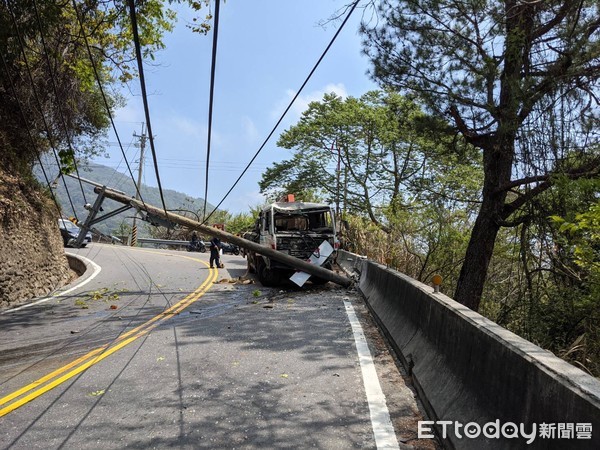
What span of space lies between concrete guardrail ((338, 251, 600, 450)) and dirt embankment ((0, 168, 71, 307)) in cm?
947

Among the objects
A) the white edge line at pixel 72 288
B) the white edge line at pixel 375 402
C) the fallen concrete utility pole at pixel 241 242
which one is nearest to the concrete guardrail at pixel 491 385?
the white edge line at pixel 375 402

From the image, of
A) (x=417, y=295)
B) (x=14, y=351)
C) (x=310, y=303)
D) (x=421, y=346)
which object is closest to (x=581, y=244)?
(x=417, y=295)

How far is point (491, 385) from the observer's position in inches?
134

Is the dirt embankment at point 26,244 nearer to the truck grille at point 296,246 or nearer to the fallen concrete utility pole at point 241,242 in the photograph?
the fallen concrete utility pole at point 241,242

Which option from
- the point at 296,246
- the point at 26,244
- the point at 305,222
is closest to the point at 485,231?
the point at 296,246

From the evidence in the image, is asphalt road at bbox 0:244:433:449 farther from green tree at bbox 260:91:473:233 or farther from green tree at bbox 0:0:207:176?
green tree at bbox 260:91:473:233

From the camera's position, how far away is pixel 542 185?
928 cm

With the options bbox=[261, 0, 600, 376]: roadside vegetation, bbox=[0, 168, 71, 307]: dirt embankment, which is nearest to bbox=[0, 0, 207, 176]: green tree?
bbox=[0, 168, 71, 307]: dirt embankment

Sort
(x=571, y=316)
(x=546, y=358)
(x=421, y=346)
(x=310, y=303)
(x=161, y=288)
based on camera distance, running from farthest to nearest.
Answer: (x=161, y=288)
(x=310, y=303)
(x=571, y=316)
(x=421, y=346)
(x=546, y=358)

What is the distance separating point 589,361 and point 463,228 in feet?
32.8

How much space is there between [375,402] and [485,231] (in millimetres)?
7853

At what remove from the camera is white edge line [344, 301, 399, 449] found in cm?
401

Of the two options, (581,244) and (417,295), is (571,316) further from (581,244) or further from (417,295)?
(417,295)

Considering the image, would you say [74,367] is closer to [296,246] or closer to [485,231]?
[296,246]
